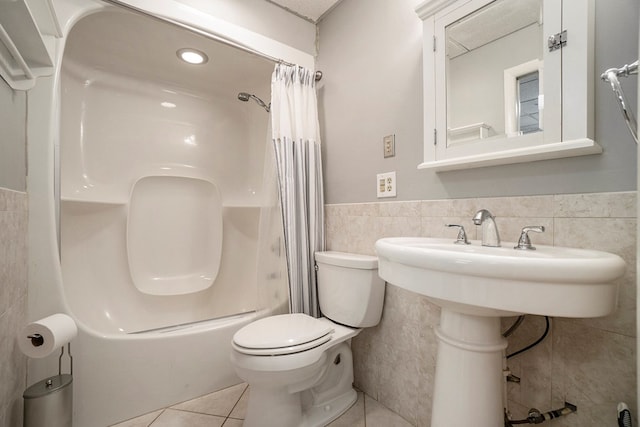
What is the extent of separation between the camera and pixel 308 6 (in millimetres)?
1626

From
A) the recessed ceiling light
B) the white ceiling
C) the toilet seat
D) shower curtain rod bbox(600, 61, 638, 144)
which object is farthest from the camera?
the recessed ceiling light

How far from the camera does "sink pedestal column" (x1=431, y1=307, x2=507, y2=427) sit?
74 cm

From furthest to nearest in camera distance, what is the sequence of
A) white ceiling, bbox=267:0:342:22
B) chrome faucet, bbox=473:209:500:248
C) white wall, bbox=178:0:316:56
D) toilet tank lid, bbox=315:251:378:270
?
white ceiling, bbox=267:0:342:22 → white wall, bbox=178:0:316:56 → toilet tank lid, bbox=315:251:378:270 → chrome faucet, bbox=473:209:500:248

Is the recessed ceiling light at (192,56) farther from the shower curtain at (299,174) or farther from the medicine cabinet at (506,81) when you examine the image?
the medicine cabinet at (506,81)

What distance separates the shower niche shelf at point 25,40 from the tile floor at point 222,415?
1.31 metres

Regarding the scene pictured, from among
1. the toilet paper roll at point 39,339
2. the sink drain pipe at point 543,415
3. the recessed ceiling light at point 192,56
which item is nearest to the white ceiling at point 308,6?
the recessed ceiling light at point 192,56

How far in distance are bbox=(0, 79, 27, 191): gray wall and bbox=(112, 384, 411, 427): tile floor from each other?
1.02 metres

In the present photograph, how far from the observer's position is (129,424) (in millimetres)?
1171

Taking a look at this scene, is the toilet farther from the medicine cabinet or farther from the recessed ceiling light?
the recessed ceiling light

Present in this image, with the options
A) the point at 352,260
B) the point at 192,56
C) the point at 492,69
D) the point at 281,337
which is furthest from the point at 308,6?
the point at 281,337

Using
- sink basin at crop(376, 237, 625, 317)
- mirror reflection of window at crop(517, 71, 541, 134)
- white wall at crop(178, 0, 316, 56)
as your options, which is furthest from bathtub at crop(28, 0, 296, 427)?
mirror reflection of window at crop(517, 71, 541, 134)

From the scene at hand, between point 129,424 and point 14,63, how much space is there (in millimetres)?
1346

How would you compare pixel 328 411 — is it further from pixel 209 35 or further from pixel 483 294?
pixel 209 35

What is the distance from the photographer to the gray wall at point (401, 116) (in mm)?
760
